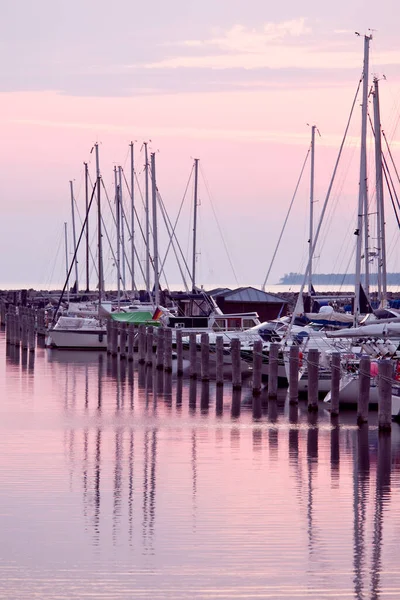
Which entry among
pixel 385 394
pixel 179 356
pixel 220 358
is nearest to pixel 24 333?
pixel 179 356

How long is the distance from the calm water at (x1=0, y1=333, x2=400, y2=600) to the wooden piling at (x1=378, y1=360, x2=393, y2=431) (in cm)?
32

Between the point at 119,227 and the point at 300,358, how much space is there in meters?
39.8

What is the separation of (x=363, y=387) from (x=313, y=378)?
2755mm

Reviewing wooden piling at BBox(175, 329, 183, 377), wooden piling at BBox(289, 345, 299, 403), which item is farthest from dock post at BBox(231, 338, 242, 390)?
wooden piling at BBox(175, 329, 183, 377)

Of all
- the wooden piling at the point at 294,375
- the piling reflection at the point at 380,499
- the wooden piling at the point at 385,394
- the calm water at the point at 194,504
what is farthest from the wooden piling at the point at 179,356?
the piling reflection at the point at 380,499

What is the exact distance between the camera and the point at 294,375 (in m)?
31.3

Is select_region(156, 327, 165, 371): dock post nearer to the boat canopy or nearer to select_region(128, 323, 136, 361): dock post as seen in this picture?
select_region(128, 323, 136, 361): dock post

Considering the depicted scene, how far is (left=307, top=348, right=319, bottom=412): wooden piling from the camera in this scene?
95.3ft

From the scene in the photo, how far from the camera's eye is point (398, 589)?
45.4 feet

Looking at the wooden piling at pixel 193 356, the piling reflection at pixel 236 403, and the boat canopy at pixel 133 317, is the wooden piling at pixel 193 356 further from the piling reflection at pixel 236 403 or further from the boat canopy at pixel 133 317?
the boat canopy at pixel 133 317

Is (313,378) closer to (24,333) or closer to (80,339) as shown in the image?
(80,339)

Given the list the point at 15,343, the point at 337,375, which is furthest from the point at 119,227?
the point at 337,375

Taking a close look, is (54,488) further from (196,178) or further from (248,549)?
(196,178)

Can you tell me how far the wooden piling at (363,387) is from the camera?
26.4 metres
